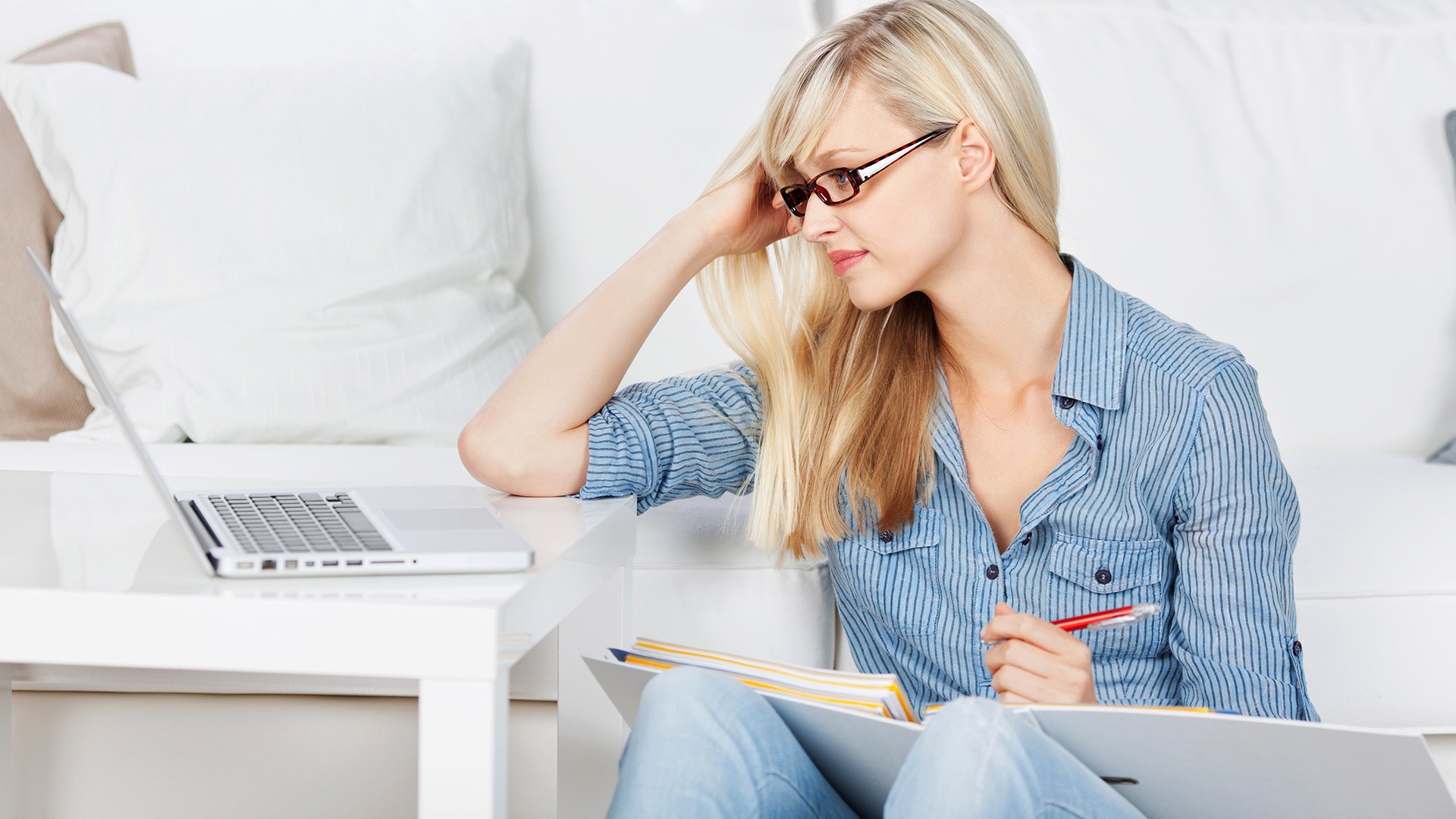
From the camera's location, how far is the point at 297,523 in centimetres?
78

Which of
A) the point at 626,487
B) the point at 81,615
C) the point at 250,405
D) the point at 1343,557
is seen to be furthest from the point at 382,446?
the point at 1343,557

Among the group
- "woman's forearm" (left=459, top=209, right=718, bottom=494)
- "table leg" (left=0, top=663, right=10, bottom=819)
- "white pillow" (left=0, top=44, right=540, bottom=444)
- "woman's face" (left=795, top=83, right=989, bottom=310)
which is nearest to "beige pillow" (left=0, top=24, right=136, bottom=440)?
"white pillow" (left=0, top=44, right=540, bottom=444)

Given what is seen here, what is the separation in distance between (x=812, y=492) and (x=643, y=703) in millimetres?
372

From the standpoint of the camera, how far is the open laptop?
0.68 m

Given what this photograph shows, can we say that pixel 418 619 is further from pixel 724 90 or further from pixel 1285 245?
pixel 1285 245

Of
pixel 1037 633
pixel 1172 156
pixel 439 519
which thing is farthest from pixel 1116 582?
pixel 1172 156

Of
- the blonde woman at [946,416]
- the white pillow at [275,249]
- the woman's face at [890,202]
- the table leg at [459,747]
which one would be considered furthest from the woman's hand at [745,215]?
the table leg at [459,747]

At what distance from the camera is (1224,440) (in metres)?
0.98

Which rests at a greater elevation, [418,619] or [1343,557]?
[418,619]

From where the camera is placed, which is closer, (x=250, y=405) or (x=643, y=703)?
(x=643, y=703)

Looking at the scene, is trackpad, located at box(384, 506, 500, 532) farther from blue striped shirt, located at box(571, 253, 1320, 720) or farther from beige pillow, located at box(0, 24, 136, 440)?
beige pillow, located at box(0, 24, 136, 440)

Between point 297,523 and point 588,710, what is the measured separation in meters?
0.45

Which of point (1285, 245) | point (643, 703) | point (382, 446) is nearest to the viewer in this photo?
point (643, 703)

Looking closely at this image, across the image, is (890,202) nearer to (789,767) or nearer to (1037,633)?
(1037,633)
